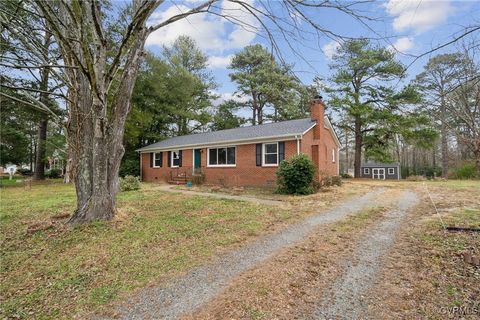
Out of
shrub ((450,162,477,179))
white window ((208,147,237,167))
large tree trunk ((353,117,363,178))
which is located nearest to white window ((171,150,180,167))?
white window ((208,147,237,167))

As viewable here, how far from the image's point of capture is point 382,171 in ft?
116

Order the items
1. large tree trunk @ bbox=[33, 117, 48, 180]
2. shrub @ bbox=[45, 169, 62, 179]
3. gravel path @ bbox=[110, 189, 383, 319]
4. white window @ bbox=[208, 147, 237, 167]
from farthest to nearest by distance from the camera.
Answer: shrub @ bbox=[45, 169, 62, 179] < large tree trunk @ bbox=[33, 117, 48, 180] < white window @ bbox=[208, 147, 237, 167] < gravel path @ bbox=[110, 189, 383, 319]

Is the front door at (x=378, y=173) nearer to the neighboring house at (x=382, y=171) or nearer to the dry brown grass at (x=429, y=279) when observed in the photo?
the neighboring house at (x=382, y=171)

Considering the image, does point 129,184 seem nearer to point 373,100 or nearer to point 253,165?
point 253,165

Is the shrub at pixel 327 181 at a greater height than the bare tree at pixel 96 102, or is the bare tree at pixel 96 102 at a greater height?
the bare tree at pixel 96 102

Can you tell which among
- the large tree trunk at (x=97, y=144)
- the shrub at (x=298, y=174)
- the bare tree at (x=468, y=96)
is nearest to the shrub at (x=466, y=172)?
the bare tree at (x=468, y=96)

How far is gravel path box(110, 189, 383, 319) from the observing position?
2.55 meters

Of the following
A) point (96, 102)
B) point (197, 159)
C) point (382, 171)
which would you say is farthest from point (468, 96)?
point (382, 171)

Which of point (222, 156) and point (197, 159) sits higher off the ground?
point (222, 156)

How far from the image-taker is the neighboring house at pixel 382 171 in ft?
113

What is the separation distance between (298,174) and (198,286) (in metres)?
7.70

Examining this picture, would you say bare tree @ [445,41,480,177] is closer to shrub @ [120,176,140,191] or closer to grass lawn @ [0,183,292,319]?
grass lawn @ [0,183,292,319]

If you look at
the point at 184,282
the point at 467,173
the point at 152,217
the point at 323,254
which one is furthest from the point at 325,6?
the point at 467,173

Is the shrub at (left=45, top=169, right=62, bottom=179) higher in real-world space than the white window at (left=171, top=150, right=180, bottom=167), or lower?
lower
